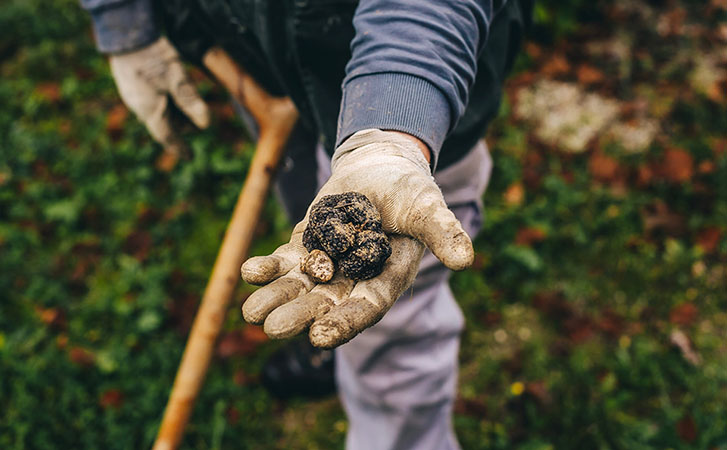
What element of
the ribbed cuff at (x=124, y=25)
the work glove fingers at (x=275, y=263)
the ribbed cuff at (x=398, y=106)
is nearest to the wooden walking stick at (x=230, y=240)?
the ribbed cuff at (x=124, y=25)

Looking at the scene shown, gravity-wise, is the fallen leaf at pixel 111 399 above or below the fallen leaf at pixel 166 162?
below

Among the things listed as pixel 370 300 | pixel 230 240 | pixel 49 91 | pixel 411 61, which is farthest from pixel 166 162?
pixel 370 300

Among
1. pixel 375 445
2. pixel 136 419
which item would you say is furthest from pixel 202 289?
pixel 375 445

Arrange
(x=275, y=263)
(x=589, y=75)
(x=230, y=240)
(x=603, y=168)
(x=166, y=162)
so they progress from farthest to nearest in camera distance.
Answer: (x=589, y=75) < (x=166, y=162) < (x=603, y=168) < (x=230, y=240) < (x=275, y=263)

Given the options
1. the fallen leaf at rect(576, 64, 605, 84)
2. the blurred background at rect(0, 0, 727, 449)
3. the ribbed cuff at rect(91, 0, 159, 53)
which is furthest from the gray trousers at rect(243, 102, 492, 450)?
the fallen leaf at rect(576, 64, 605, 84)

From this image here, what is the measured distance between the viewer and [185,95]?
8.86 ft

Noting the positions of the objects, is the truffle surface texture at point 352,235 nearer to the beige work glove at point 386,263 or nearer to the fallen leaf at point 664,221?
the beige work glove at point 386,263

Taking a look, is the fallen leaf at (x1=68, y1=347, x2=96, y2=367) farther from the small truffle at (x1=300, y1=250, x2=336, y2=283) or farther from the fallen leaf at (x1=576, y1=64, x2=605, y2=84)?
the fallen leaf at (x1=576, y1=64, x2=605, y2=84)

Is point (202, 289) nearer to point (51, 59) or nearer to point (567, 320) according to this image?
point (567, 320)

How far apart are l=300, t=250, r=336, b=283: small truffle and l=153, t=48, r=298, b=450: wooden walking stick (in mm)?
941

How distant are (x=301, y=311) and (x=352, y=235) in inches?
10.5

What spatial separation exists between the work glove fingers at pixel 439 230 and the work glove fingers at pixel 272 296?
0.36 meters

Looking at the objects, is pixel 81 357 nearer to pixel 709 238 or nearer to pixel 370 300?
pixel 370 300

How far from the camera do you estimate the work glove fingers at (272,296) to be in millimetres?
1473
